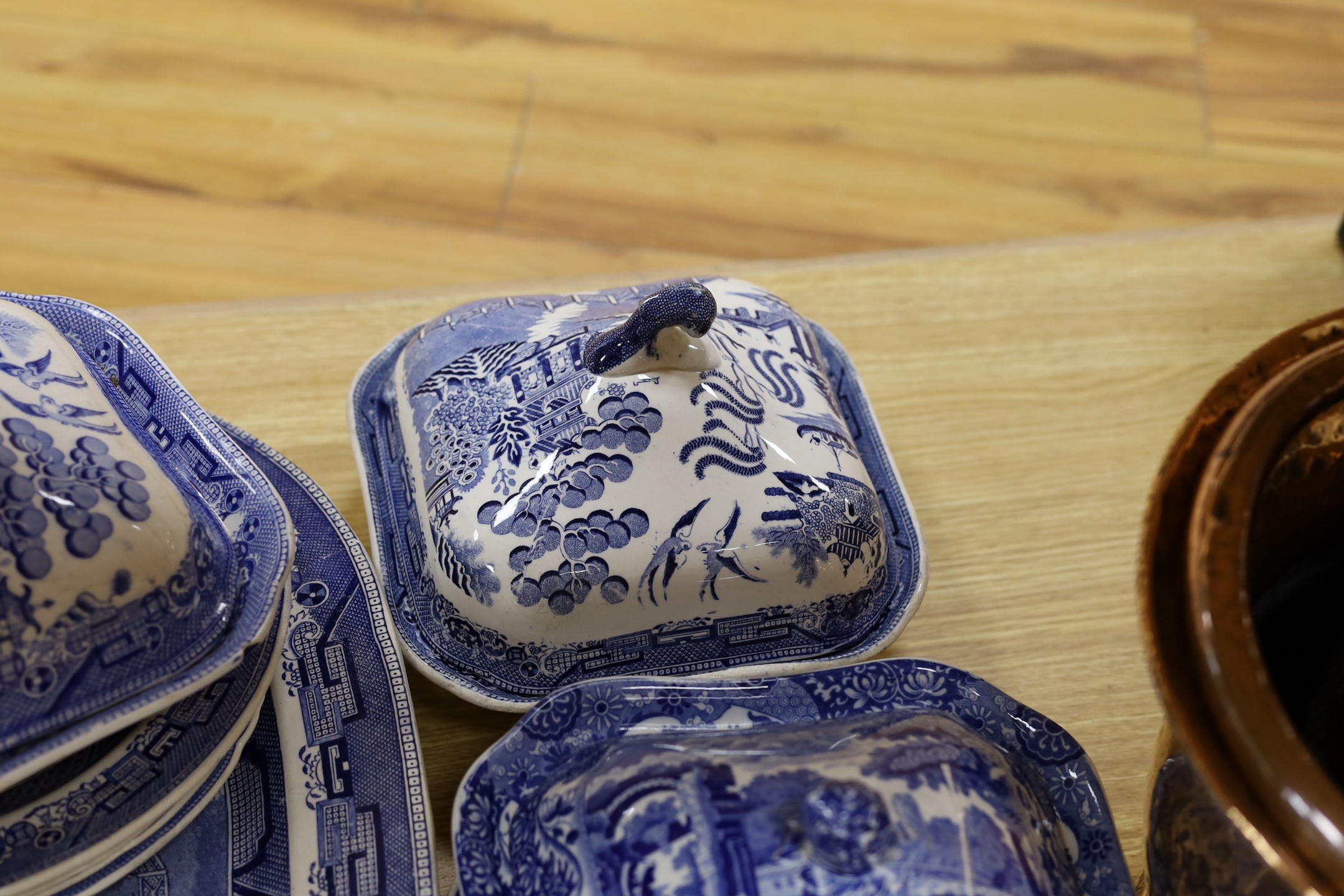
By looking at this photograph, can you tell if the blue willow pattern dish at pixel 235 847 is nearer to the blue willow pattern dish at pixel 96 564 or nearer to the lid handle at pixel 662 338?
the blue willow pattern dish at pixel 96 564

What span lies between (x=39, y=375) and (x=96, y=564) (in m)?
0.09

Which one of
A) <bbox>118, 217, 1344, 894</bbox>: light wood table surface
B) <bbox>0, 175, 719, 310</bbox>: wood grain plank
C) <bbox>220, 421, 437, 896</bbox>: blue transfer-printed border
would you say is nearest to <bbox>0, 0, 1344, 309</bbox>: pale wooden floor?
<bbox>0, 175, 719, 310</bbox>: wood grain plank

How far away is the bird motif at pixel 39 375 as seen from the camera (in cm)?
42

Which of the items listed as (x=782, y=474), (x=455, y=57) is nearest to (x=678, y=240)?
(x=455, y=57)

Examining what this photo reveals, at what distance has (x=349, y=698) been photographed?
0.52m

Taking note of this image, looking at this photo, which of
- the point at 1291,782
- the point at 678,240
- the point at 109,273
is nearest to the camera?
the point at 1291,782

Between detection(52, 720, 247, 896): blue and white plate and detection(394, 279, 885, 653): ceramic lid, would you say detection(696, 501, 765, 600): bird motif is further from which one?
detection(52, 720, 247, 896): blue and white plate

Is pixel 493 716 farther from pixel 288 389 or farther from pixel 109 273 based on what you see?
pixel 109 273

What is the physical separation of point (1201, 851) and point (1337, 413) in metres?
0.16

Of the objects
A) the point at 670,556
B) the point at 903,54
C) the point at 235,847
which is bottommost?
the point at 235,847

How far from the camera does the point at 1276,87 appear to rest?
1102mm

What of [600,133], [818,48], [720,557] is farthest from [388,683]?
[818,48]

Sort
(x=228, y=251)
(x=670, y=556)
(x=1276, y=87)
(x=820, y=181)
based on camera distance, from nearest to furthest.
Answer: (x=670, y=556) → (x=228, y=251) → (x=820, y=181) → (x=1276, y=87)

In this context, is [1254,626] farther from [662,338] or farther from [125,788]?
[125,788]
